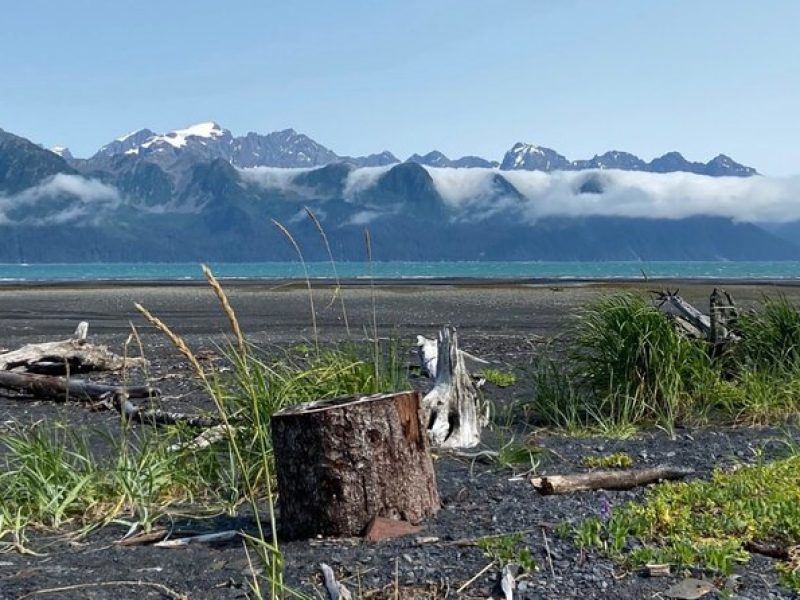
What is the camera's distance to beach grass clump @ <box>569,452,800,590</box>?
5.42 metres

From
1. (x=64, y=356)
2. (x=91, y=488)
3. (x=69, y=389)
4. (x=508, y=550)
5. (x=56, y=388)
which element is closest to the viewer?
(x=508, y=550)

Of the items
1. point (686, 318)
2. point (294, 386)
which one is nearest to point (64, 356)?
point (294, 386)

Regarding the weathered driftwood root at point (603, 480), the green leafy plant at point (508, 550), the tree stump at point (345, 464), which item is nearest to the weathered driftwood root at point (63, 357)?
the tree stump at point (345, 464)

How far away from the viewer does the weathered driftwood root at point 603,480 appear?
23.0 ft

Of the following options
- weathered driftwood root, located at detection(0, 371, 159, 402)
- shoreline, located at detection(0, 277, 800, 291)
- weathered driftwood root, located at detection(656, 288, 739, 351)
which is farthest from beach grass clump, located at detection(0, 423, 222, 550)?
shoreline, located at detection(0, 277, 800, 291)

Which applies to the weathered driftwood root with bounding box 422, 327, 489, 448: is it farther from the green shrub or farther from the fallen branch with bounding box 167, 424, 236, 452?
the green shrub

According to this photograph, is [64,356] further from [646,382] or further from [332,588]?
[332,588]

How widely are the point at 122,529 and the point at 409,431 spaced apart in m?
2.34

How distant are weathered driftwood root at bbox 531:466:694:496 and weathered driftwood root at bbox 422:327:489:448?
2.59m

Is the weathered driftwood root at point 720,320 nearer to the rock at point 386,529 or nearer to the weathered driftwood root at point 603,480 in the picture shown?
the weathered driftwood root at point 603,480

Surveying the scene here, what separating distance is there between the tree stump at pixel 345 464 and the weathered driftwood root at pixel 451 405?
335 centimetres

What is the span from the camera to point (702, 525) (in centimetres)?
600

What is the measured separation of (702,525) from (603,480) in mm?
1246

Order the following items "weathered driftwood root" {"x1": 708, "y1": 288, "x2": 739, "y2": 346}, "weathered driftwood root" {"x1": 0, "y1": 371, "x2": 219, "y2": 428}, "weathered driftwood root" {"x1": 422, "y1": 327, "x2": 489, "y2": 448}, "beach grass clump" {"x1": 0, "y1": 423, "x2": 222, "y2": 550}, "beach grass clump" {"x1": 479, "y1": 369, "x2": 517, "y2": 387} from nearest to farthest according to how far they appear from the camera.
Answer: "beach grass clump" {"x1": 0, "y1": 423, "x2": 222, "y2": 550}
"weathered driftwood root" {"x1": 422, "y1": 327, "x2": 489, "y2": 448}
"weathered driftwood root" {"x1": 708, "y1": 288, "x2": 739, "y2": 346}
"weathered driftwood root" {"x1": 0, "y1": 371, "x2": 219, "y2": 428}
"beach grass clump" {"x1": 479, "y1": 369, "x2": 517, "y2": 387}
